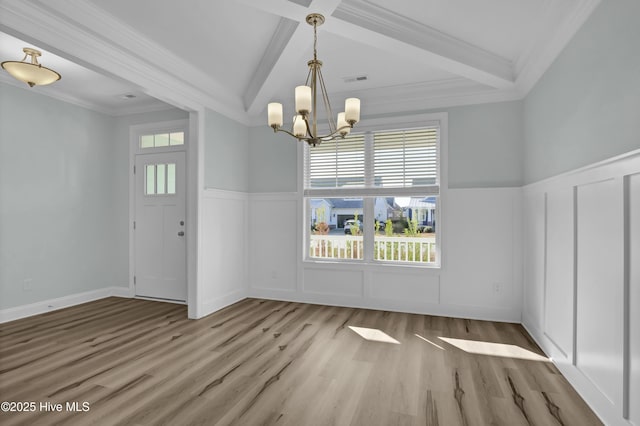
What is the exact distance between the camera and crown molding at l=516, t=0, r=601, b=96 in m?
2.37

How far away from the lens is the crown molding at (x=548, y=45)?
93.1 inches

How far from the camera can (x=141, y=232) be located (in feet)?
16.8

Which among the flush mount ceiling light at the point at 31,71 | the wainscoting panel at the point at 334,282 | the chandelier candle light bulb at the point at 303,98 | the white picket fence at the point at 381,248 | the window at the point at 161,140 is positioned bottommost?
the wainscoting panel at the point at 334,282

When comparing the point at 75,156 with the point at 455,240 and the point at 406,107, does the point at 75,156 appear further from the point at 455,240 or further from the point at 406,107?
the point at 455,240

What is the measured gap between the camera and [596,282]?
2131mm

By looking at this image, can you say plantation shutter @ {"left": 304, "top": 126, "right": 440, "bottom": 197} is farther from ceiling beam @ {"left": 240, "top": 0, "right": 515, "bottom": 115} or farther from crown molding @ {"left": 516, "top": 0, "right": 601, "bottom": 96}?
crown molding @ {"left": 516, "top": 0, "right": 601, "bottom": 96}

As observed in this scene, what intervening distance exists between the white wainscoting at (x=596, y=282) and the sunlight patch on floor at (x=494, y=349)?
0.53ft

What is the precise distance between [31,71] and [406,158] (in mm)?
4005

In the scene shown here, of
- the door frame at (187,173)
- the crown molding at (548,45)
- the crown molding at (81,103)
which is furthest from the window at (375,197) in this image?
the crown molding at (81,103)

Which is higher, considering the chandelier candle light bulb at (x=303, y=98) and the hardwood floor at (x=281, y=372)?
the chandelier candle light bulb at (x=303, y=98)

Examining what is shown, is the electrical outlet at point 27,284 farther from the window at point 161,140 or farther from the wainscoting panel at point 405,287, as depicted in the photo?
the wainscoting panel at point 405,287

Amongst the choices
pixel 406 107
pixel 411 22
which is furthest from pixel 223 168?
pixel 411 22

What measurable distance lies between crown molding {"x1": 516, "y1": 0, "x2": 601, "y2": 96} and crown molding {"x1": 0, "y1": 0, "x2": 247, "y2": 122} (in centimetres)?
332

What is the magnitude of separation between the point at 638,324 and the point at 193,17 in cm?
365
